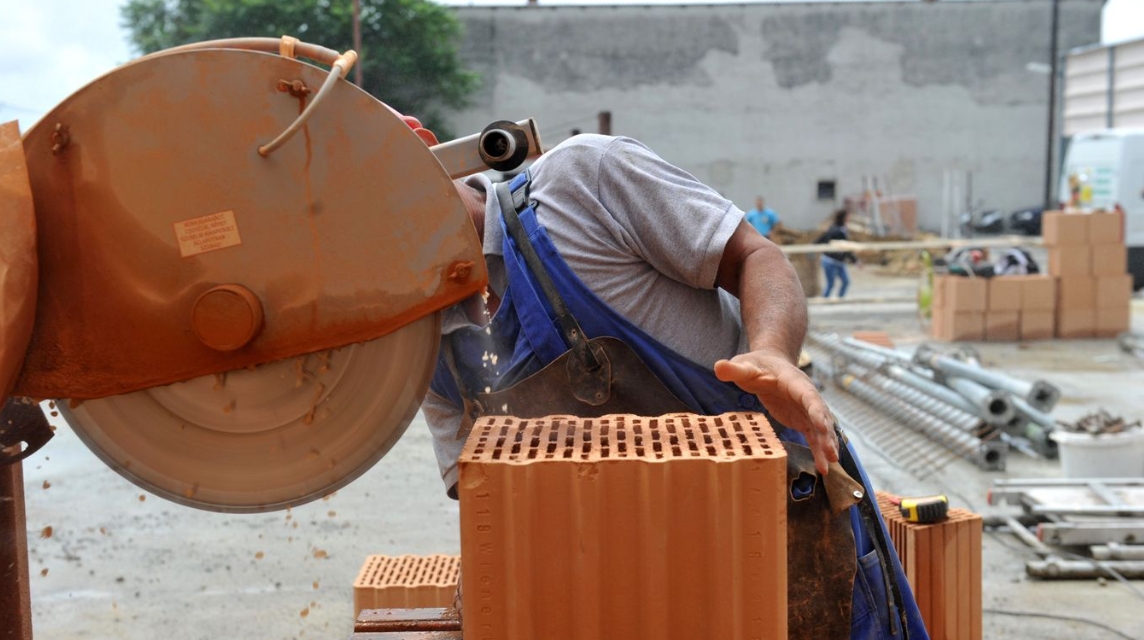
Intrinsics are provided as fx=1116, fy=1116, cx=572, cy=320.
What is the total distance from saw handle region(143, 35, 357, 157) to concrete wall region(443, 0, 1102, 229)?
26410 mm

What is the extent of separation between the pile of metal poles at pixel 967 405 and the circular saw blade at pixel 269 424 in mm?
5725

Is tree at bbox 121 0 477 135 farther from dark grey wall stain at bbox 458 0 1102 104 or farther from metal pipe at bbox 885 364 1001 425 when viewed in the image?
metal pipe at bbox 885 364 1001 425

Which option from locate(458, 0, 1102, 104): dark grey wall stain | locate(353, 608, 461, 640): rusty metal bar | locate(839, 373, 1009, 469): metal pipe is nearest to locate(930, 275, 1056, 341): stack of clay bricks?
locate(839, 373, 1009, 469): metal pipe

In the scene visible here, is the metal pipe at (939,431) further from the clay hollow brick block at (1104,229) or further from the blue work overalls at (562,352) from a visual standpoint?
the blue work overalls at (562,352)

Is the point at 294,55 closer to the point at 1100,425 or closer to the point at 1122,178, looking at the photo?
the point at 1100,425

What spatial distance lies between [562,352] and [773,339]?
36 centimetres

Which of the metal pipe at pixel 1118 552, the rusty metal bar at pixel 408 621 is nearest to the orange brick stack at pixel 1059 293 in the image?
the metal pipe at pixel 1118 552

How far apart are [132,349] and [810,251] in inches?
588

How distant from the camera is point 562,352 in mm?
1932

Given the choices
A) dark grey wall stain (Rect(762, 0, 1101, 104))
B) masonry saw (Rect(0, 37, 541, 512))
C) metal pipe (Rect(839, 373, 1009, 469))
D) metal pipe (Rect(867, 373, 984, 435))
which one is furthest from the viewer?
dark grey wall stain (Rect(762, 0, 1101, 104))

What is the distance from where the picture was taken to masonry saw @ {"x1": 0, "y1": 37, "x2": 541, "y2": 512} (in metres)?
1.54

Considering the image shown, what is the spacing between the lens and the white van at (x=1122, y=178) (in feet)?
54.1

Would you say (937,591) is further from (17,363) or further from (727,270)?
(17,363)

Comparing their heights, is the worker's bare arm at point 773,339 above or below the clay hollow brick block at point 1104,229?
above
